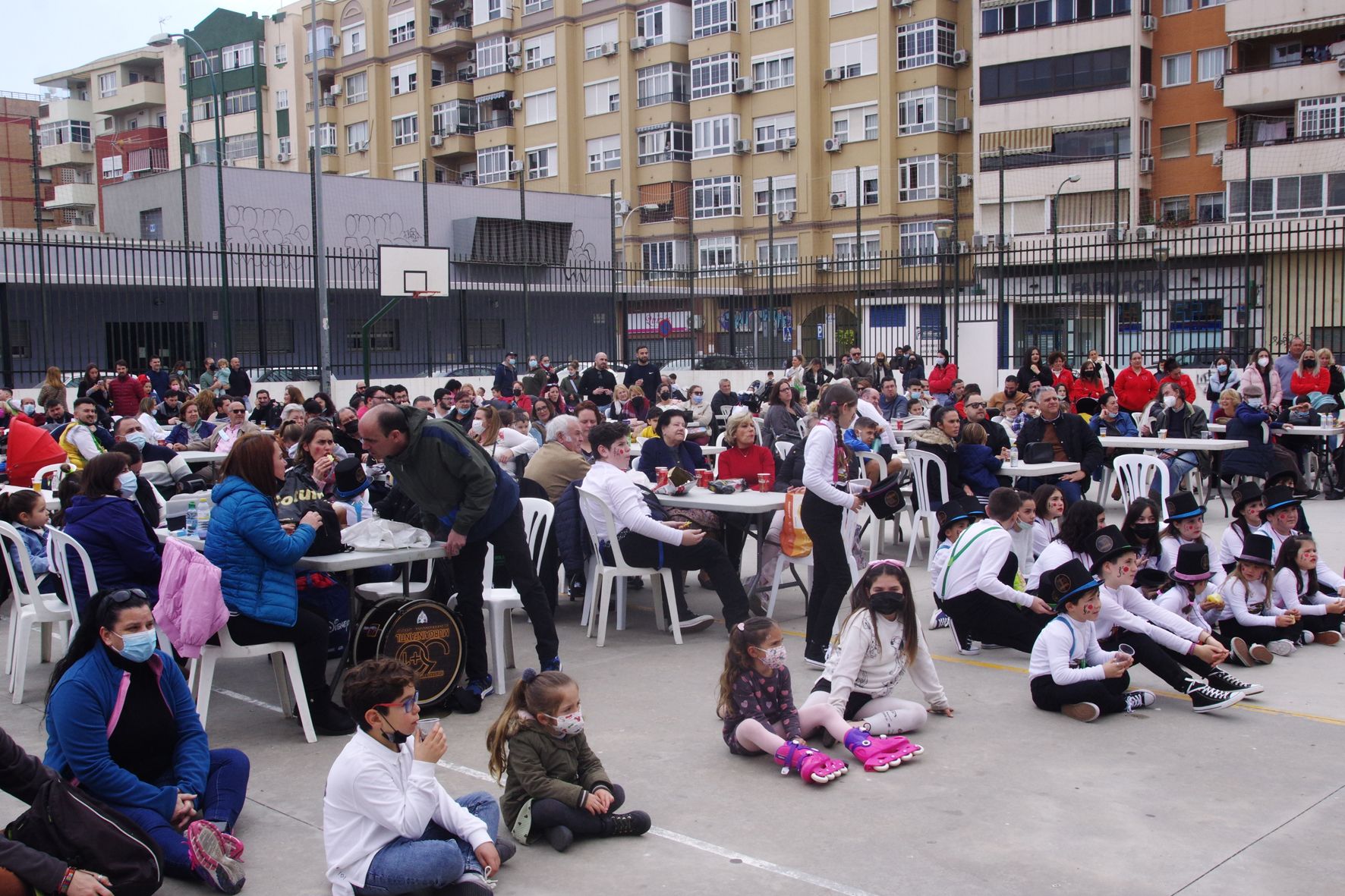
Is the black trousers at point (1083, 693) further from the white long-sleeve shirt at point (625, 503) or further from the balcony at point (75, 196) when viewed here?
the balcony at point (75, 196)

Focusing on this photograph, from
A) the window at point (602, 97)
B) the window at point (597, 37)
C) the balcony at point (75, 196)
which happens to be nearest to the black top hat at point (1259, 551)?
the window at point (602, 97)

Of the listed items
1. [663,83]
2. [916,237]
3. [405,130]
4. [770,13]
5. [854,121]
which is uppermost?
[770,13]

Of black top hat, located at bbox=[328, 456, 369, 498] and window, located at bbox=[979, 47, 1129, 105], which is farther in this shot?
window, located at bbox=[979, 47, 1129, 105]

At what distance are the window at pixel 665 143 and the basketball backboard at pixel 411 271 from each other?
2590 cm

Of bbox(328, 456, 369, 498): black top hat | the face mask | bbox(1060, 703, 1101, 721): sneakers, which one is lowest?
bbox(1060, 703, 1101, 721): sneakers

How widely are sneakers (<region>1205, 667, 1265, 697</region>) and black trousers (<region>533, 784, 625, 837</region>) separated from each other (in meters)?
3.30

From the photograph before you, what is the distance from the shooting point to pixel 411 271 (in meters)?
22.6

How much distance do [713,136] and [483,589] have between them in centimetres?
4205

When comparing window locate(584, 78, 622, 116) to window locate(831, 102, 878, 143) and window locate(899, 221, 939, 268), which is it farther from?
window locate(899, 221, 939, 268)

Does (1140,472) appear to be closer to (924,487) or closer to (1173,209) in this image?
(924,487)

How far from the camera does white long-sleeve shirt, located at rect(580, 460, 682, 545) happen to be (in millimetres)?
7422

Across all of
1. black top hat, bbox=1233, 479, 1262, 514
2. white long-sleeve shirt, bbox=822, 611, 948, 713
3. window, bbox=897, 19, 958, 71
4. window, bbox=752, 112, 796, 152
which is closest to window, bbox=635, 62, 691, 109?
window, bbox=752, 112, 796, 152


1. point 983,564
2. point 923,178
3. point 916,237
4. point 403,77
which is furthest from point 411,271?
point 403,77

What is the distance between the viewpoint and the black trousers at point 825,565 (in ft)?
22.8
